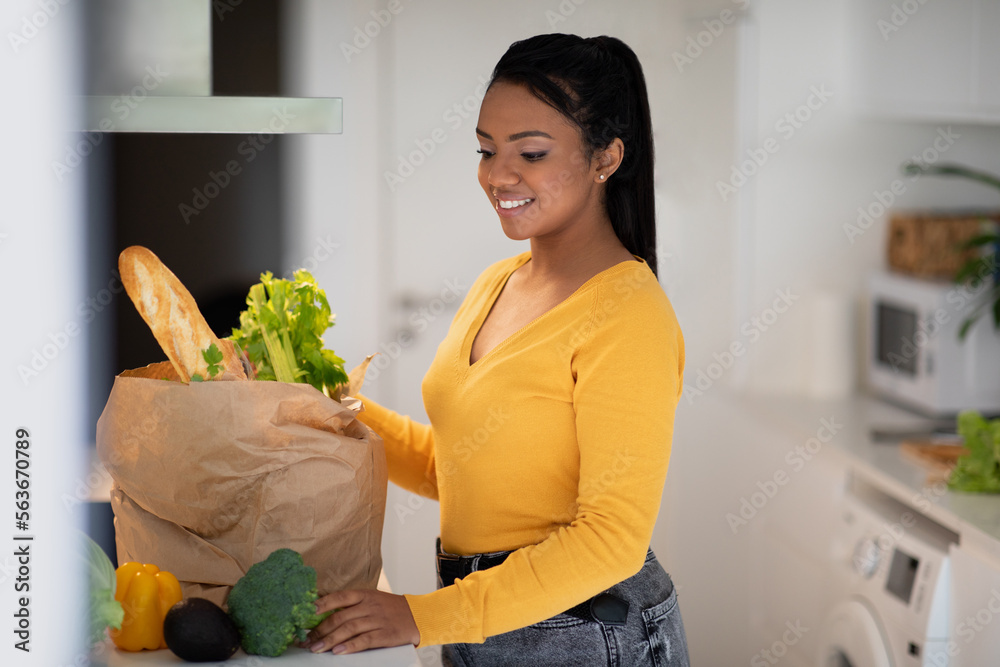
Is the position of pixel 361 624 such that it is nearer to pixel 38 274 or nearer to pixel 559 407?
pixel 559 407

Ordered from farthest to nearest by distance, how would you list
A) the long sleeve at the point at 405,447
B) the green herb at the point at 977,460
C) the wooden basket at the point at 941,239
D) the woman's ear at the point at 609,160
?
the wooden basket at the point at 941,239 → the green herb at the point at 977,460 → the long sleeve at the point at 405,447 → the woman's ear at the point at 609,160

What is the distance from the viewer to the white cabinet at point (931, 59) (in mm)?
2162

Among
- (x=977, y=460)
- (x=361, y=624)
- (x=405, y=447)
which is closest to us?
(x=361, y=624)

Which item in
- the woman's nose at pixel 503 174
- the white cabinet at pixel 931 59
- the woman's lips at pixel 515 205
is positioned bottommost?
Answer: the woman's lips at pixel 515 205

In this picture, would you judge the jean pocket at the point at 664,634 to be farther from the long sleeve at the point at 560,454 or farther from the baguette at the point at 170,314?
the baguette at the point at 170,314

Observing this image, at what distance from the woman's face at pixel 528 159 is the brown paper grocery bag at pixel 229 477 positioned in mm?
308

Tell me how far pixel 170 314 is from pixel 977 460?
1.53m

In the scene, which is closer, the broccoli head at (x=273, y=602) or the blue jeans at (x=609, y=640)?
the broccoli head at (x=273, y=602)

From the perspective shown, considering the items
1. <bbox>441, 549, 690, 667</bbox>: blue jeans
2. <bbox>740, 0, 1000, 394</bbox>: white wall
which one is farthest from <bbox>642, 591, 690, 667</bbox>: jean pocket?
<bbox>740, 0, 1000, 394</bbox>: white wall

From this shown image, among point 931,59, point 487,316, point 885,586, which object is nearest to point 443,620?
point 487,316

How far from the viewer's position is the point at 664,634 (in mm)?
1027

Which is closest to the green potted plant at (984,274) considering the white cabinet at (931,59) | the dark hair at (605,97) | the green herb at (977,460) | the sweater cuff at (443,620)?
the white cabinet at (931,59)

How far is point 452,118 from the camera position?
2.30 m

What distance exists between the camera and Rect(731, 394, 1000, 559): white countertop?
5.27 ft
